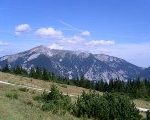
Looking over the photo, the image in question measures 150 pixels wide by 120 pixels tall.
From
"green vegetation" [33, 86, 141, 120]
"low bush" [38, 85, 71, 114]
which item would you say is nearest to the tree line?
"low bush" [38, 85, 71, 114]

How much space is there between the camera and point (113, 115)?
23875 mm

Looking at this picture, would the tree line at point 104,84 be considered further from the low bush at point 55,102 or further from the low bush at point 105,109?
the low bush at point 105,109

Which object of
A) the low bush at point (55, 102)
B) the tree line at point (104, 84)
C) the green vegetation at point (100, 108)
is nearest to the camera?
→ the low bush at point (55, 102)

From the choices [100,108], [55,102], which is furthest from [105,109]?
[55,102]

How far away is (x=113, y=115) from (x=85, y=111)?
1.88m

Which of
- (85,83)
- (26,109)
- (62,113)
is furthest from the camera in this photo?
(85,83)

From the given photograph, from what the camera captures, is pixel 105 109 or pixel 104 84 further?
pixel 104 84

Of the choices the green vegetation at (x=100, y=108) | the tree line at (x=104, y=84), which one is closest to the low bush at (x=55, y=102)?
the green vegetation at (x=100, y=108)

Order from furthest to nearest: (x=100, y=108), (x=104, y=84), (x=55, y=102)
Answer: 1. (x=104, y=84)
2. (x=55, y=102)
3. (x=100, y=108)

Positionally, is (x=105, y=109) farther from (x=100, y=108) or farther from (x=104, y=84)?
(x=104, y=84)

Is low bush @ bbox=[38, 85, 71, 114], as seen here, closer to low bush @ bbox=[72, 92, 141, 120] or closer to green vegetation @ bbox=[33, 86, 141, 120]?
green vegetation @ bbox=[33, 86, 141, 120]

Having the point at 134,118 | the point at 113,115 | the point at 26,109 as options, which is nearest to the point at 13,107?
the point at 26,109

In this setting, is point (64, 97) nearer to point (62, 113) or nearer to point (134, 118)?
point (62, 113)

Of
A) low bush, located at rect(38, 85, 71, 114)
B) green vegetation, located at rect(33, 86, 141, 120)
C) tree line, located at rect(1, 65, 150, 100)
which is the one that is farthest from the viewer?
tree line, located at rect(1, 65, 150, 100)
